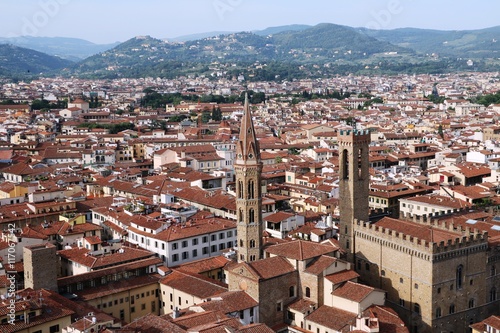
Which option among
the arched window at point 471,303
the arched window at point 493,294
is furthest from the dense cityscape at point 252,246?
the arched window at point 471,303

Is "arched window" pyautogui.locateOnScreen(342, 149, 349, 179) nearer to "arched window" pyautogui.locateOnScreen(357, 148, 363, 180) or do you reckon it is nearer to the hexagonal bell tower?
the hexagonal bell tower

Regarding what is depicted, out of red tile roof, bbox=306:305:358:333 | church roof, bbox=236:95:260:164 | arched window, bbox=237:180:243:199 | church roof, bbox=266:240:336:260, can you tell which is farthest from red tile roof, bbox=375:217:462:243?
church roof, bbox=236:95:260:164

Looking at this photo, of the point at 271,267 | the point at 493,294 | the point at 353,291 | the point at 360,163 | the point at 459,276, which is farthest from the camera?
the point at 360,163

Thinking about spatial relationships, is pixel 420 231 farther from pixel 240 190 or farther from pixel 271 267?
pixel 240 190

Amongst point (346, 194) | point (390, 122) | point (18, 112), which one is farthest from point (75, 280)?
point (18, 112)

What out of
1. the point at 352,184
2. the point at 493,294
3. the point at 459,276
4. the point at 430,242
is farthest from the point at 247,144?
the point at 493,294

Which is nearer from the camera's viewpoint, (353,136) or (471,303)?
(471,303)

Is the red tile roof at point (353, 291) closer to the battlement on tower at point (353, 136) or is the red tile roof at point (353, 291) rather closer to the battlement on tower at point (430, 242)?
the battlement on tower at point (430, 242)
